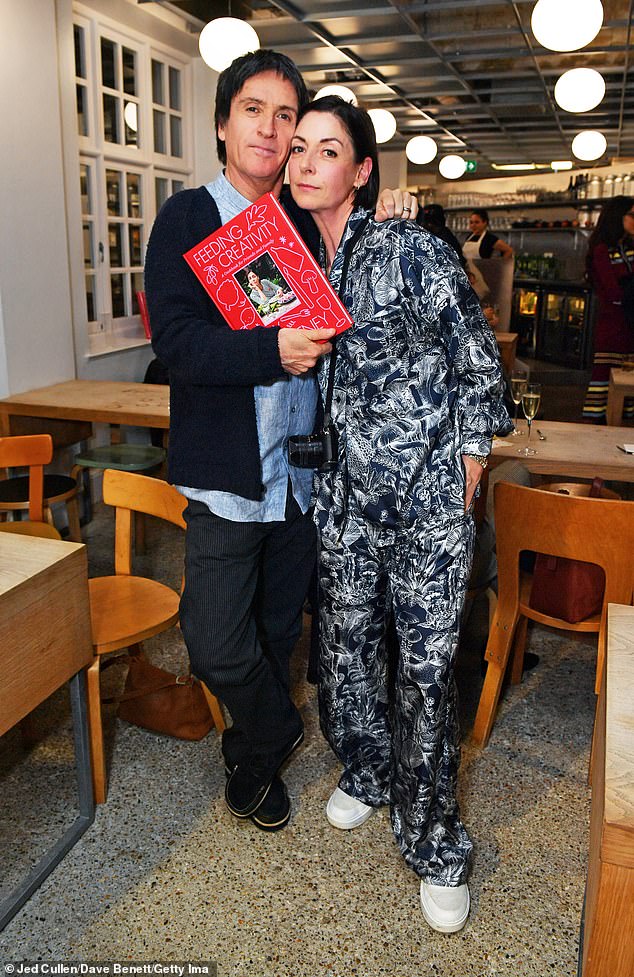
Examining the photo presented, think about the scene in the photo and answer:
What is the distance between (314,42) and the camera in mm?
6008

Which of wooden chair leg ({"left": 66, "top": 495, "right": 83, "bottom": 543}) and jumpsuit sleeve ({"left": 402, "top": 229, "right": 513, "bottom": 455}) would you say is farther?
wooden chair leg ({"left": 66, "top": 495, "right": 83, "bottom": 543})

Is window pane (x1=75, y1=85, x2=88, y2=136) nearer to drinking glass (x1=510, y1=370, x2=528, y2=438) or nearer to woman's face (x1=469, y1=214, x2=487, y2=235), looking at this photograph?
drinking glass (x1=510, y1=370, x2=528, y2=438)

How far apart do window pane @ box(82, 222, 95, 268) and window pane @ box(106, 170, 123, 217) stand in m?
0.24

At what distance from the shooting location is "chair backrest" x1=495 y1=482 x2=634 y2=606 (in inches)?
86.0

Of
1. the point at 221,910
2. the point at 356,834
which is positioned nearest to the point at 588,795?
the point at 356,834

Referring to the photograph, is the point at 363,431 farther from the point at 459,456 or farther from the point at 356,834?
the point at 356,834

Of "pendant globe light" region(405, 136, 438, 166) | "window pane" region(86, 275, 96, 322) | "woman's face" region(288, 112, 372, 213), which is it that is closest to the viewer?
"woman's face" region(288, 112, 372, 213)

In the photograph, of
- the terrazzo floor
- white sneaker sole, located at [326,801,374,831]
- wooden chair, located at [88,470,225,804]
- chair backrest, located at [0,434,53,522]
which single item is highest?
chair backrest, located at [0,434,53,522]

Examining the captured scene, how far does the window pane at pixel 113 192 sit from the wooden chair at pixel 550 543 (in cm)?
399

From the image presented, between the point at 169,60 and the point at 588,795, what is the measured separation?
5483 millimetres

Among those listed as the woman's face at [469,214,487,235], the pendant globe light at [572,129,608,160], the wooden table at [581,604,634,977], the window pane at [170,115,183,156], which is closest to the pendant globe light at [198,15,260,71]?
the window pane at [170,115,183,156]

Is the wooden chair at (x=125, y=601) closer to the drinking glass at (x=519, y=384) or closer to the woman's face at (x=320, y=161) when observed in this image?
the woman's face at (x=320, y=161)

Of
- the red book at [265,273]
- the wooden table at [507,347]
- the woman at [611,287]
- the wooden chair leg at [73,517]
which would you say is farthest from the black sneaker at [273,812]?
the wooden table at [507,347]

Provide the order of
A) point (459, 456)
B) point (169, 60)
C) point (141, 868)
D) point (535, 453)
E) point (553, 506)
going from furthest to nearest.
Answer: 1. point (169, 60)
2. point (535, 453)
3. point (553, 506)
4. point (141, 868)
5. point (459, 456)
